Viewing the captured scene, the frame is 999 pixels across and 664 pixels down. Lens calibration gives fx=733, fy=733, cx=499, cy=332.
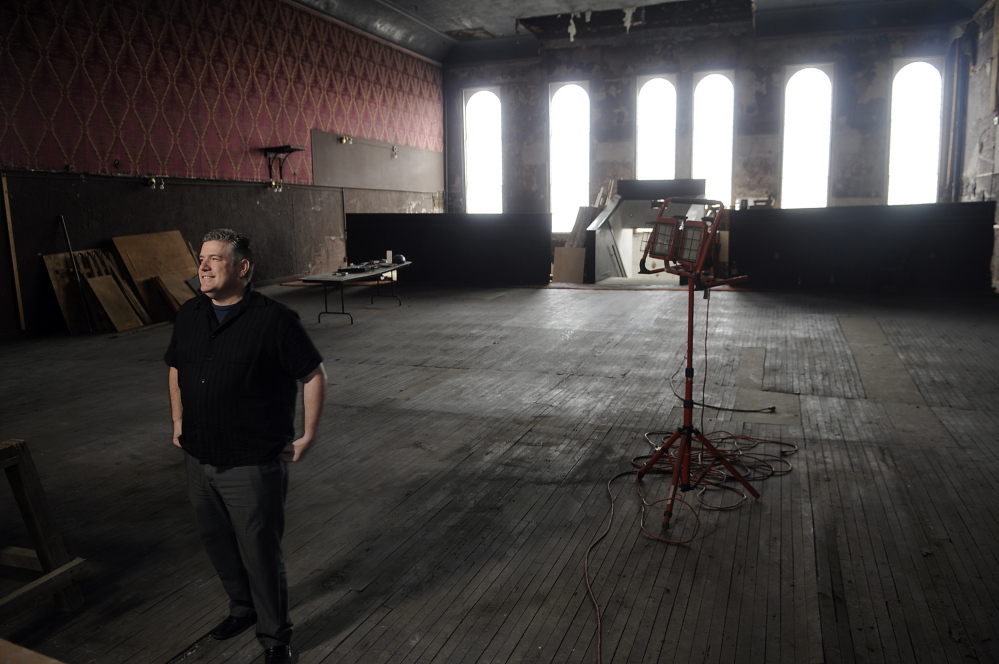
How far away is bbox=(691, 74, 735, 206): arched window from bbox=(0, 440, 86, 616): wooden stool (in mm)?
15101

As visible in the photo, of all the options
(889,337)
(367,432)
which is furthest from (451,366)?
(889,337)

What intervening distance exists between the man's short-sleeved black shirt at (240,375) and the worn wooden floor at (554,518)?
694mm

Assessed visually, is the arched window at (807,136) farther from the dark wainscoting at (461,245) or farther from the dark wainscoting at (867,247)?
the dark wainscoting at (461,245)

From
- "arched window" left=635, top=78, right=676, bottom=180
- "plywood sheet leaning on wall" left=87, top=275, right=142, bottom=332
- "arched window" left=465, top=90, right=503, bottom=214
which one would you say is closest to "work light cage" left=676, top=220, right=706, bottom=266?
"plywood sheet leaning on wall" left=87, top=275, right=142, bottom=332

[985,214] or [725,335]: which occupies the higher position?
[985,214]

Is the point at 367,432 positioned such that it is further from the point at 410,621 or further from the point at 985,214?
the point at 985,214

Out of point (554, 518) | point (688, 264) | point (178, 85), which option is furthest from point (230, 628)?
point (178, 85)

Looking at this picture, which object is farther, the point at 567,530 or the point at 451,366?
the point at 451,366

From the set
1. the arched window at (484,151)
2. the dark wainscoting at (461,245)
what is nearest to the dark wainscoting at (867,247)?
the dark wainscoting at (461,245)

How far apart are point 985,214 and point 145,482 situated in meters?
11.4

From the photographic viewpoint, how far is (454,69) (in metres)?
17.9

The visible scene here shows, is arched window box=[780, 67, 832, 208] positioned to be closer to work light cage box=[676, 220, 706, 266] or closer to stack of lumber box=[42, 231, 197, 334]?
stack of lumber box=[42, 231, 197, 334]

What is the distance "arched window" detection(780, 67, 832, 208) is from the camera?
15.4m

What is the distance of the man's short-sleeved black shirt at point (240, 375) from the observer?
2.06 metres
